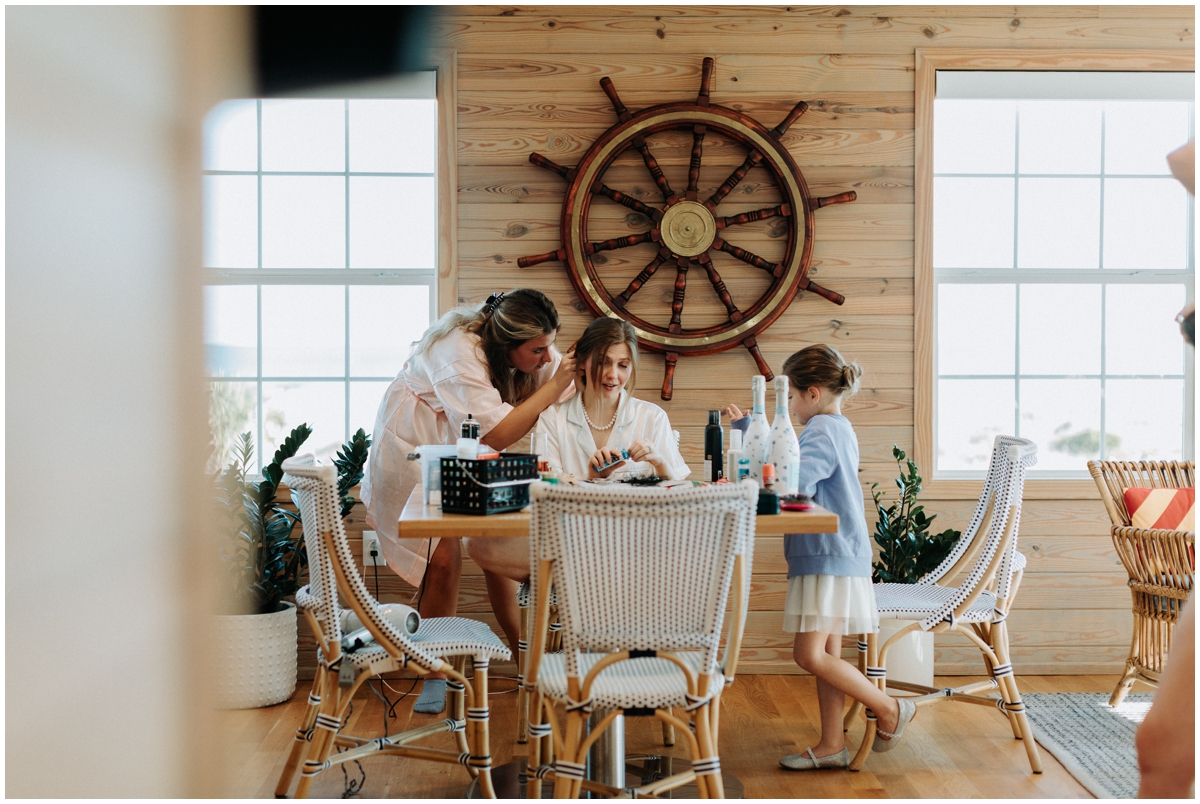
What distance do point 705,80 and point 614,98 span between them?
1.11ft

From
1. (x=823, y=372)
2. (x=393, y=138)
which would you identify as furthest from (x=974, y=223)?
(x=393, y=138)

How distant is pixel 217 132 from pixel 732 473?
2154 millimetres

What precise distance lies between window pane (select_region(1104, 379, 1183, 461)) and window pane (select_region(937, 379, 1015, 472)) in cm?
44

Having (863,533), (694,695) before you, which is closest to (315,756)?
(694,695)

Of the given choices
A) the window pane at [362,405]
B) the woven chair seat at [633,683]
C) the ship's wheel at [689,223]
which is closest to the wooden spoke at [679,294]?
the ship's wheel at [689,223]

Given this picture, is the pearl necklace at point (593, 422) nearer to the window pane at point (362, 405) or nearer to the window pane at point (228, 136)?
A: the window pane at point (362, 405)

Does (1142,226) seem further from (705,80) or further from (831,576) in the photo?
(831,576)

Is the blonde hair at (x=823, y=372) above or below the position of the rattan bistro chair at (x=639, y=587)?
above

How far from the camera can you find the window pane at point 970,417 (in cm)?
356

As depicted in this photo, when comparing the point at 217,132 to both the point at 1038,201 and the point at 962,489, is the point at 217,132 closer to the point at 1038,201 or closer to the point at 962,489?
the point at 962,489

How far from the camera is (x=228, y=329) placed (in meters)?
0.22

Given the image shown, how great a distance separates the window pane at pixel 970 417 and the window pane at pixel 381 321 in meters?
2.10

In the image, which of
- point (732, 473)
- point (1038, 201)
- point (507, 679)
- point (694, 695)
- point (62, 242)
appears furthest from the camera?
point (1038, 201)

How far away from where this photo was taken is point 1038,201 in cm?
356
